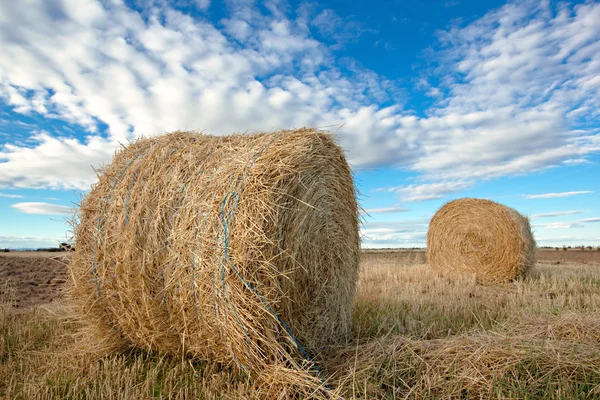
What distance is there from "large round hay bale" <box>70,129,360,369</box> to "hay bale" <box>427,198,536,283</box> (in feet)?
22.4

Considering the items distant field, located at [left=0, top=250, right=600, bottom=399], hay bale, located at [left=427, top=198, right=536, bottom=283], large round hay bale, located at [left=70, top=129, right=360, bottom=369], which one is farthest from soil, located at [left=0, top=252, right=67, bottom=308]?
hay bale, located at [left=427, top=198, right=536, bottom=283]

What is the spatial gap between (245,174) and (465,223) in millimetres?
8677

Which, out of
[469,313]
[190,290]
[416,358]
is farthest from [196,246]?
[469,313]

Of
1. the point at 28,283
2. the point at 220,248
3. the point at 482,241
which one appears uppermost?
the point at 482,241

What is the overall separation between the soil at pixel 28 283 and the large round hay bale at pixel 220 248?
206cm

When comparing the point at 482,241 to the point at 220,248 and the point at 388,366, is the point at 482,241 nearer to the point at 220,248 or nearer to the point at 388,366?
the point at 388,366

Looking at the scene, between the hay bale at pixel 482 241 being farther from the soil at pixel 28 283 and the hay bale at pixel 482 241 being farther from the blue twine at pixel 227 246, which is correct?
the soil at pixel 28 283

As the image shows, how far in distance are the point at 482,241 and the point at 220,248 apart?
29.0 ft

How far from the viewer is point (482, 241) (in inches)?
415

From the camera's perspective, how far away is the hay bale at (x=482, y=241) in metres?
10.1

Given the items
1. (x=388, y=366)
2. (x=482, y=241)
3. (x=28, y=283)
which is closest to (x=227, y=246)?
(x=388, y=366)

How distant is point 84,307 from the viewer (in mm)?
4438

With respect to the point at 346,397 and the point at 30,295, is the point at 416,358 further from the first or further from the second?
the point at 30,295

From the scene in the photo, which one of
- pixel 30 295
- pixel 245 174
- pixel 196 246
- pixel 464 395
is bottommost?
pixel 464 395
